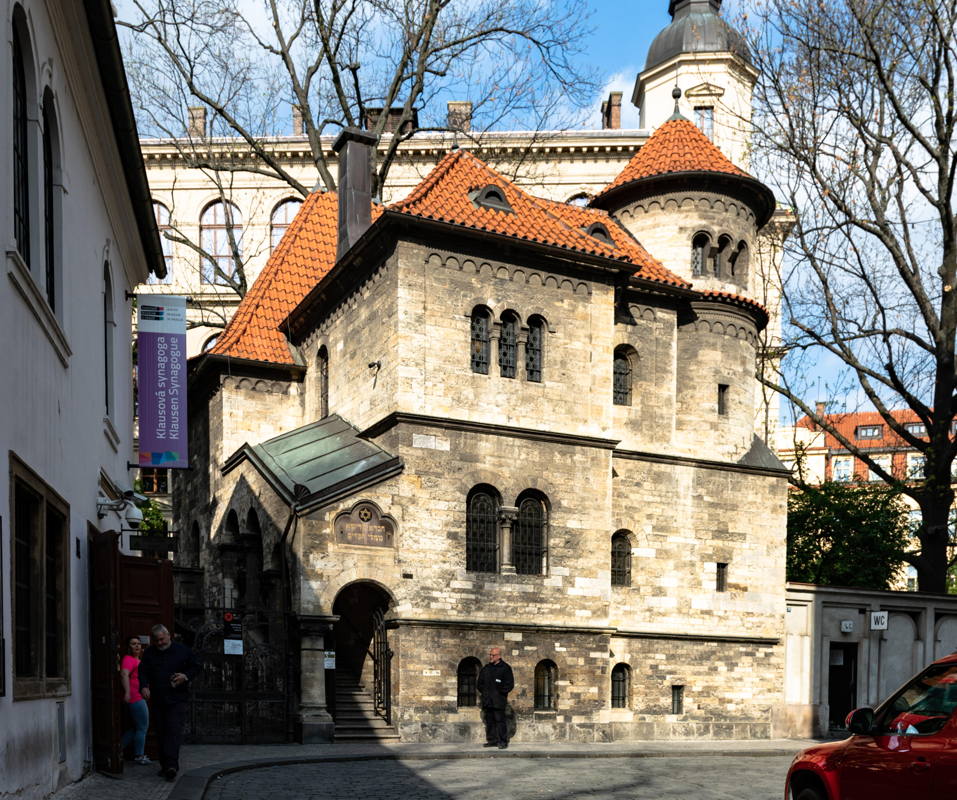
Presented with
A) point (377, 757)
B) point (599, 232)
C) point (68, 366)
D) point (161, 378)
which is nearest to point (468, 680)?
point (377, 757)

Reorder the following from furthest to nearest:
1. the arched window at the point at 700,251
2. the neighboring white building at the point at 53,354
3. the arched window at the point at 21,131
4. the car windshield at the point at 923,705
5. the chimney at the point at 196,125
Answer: the chimney at the point at 196,125 < the arched window at the point at 700,251 < the arched window at the point at 21,131 < the neighboring white building at the point at 53,354 < the car windshield at the point at 923,705

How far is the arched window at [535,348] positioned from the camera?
72.6 ft

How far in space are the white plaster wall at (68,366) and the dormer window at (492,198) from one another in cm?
810

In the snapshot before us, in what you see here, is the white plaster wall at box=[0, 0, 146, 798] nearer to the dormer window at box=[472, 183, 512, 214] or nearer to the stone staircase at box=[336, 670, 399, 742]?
the stone staircase at box=[336, 670, 399, 742]

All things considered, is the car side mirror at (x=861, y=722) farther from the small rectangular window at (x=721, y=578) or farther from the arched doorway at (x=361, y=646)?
the small rectangular window at (x=721, y=578)

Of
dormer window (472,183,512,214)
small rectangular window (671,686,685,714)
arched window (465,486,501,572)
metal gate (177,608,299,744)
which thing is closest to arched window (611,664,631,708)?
small rectangular window (671,686,685,714)

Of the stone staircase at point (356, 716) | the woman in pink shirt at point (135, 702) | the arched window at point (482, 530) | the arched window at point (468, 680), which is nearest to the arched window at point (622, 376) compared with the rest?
the arched window at point (482, 530)

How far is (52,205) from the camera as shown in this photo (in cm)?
1097

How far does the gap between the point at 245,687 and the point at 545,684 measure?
5.71m

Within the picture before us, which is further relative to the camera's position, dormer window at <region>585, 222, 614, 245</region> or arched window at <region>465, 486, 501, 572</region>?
dormer window at <region>585, 222, 614, 245</region>

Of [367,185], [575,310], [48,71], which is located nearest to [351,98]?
[367,185]

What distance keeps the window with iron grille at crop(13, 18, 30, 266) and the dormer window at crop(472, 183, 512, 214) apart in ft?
45.0

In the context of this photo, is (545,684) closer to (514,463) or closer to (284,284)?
(514,463)

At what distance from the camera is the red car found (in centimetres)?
728
